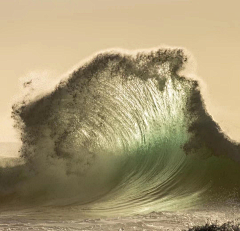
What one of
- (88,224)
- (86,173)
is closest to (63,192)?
(86,173)

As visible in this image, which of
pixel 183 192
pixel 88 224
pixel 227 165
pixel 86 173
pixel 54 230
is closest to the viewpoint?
pixel 54 230

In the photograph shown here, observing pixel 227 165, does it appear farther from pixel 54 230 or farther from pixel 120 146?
pixel 54 230

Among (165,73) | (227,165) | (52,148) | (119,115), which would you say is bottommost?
(227,165)

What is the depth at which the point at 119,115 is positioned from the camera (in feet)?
47.2

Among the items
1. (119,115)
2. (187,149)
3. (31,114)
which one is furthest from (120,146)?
(31,114)

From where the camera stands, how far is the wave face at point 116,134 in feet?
42.7

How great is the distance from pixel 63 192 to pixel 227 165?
4.74 m

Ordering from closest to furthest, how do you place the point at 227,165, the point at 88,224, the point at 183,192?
the point at 88,224, the point at 183,192, the point at 227,165

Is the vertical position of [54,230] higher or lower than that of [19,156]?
lower

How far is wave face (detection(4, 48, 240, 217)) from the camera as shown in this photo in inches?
513

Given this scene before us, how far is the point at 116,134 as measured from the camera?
14.2m

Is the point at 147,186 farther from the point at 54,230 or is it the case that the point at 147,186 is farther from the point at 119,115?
the point at 54,230

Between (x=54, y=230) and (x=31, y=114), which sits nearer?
(x=54, y=230)

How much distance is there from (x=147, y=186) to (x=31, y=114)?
463cm
